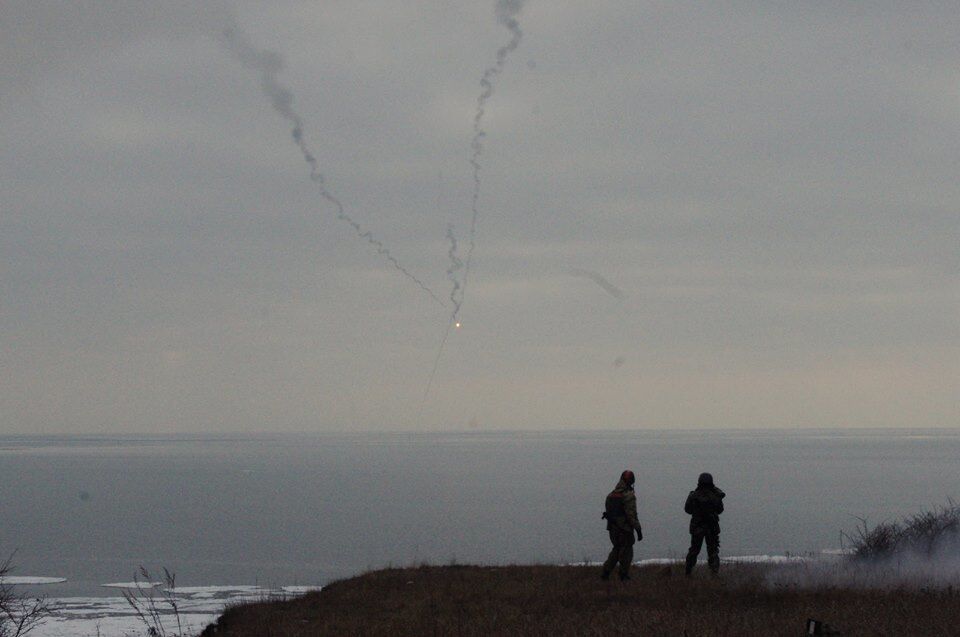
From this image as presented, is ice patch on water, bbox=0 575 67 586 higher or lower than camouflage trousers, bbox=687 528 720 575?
lower

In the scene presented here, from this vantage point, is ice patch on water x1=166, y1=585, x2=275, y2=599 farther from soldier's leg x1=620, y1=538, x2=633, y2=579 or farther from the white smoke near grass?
the white smoke near grass

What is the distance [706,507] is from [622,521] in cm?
173

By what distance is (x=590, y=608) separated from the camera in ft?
53.9

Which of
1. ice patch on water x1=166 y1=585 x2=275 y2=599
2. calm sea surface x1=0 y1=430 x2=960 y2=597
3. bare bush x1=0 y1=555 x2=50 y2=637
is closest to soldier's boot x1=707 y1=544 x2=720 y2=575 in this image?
calm sea surface x1=0 y1=430 x2=960 y2=597

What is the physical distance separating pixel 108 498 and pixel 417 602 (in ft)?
310

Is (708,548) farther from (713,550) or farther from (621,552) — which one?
(621,552)

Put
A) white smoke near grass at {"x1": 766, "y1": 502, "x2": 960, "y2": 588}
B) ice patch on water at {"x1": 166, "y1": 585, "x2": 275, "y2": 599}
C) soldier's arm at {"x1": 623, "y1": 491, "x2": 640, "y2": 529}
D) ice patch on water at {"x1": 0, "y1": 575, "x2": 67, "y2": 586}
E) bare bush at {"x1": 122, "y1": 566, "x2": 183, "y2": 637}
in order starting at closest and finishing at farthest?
white smoke near grass at {"x1": 766, "y1": 502, "x2": 960, "y2": 588} < soldier's arm at {"x1": 623, "y1": 491, "x2": 640, "y2": 529} < bare bush at {"x1": 122, "y1": 566, "x2": 183, "y2": 637} < ice patch on water at {"x1": 166, "y1": 585, "x2": 275, "y2": 599} < ice patch on water at {"x1": 0, "y1": 575, "x2": 67, "y2": 586}

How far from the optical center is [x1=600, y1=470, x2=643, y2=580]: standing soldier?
19219 millimetres

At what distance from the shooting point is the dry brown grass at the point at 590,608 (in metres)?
13.6

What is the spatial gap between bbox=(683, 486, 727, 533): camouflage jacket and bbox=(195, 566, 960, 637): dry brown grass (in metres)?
1.05

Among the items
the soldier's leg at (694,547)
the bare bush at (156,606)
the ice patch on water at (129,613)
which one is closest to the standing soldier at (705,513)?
the soldier's leg at (694,547)

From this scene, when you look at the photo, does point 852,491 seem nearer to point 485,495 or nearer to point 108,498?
point 485,495

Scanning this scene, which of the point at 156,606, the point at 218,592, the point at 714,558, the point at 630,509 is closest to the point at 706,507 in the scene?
the point at 714,558

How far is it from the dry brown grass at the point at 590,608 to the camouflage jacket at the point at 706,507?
1.05 meters
